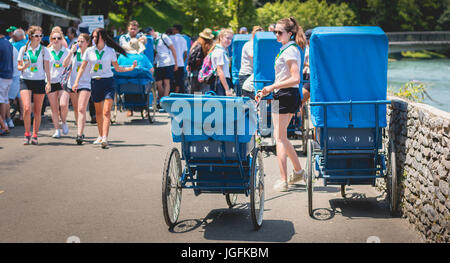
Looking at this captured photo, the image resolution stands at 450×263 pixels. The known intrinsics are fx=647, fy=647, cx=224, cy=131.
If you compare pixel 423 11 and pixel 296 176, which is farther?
pixel 423 11

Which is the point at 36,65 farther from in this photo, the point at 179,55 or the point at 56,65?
the point at 179,55

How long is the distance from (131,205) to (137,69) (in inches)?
274

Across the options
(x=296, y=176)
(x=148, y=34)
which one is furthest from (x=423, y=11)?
(x=296, y=176)

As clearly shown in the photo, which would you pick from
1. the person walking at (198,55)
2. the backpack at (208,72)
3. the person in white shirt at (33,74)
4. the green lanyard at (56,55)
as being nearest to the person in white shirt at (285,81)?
the backpack at (208,72)

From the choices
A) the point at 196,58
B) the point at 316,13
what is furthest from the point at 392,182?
the point at 316,13

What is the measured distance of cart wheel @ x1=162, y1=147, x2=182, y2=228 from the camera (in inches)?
244

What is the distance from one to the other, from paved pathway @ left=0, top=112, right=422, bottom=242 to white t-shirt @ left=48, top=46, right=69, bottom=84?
6.91ft

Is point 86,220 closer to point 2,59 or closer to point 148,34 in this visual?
point 2,59

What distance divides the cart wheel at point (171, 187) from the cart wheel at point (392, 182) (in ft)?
7.37

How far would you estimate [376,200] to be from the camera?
7848mm

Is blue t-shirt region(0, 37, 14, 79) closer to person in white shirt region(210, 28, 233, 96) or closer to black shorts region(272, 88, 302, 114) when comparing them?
person in white shirt region(210, 28, 233, 96)

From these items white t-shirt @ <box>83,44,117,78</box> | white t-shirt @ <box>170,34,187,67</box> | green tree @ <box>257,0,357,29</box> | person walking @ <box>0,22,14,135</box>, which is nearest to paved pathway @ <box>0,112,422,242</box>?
white t-shirt @ <box>83,44,117,78</box>

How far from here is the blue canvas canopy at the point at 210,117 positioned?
6.04 metres

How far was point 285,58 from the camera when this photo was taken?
25.5ft
